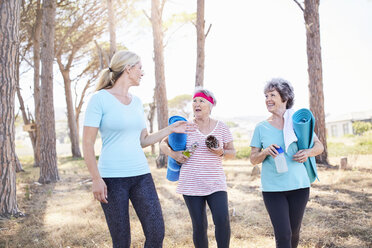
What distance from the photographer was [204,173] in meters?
2.65

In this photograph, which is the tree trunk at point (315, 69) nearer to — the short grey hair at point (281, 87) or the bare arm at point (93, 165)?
the short grey hair at point (281, 87)

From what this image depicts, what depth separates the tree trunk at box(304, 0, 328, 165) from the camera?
8734 millimetres

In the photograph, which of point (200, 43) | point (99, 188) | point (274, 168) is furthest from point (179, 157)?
point (200, 43)

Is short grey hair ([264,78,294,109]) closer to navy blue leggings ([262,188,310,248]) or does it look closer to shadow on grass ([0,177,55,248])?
navy blue leggings ([262,188,310,248])

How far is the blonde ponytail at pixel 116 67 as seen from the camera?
2.24 metres

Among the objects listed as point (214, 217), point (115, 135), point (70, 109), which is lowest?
point (214, 217)

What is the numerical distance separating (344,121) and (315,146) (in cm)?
4285

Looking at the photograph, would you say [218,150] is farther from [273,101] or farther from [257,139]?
[273,101]

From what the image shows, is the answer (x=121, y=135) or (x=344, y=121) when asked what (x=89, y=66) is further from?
(x=344, y=121)

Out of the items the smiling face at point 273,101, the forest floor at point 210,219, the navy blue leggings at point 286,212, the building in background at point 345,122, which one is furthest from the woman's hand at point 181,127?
the building in background at point 345,122

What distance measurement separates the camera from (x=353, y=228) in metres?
3.86

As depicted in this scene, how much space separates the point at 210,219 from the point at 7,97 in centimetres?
342

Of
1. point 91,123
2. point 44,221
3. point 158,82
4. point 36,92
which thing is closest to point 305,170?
point 91,123

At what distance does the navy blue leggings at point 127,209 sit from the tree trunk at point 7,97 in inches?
132
